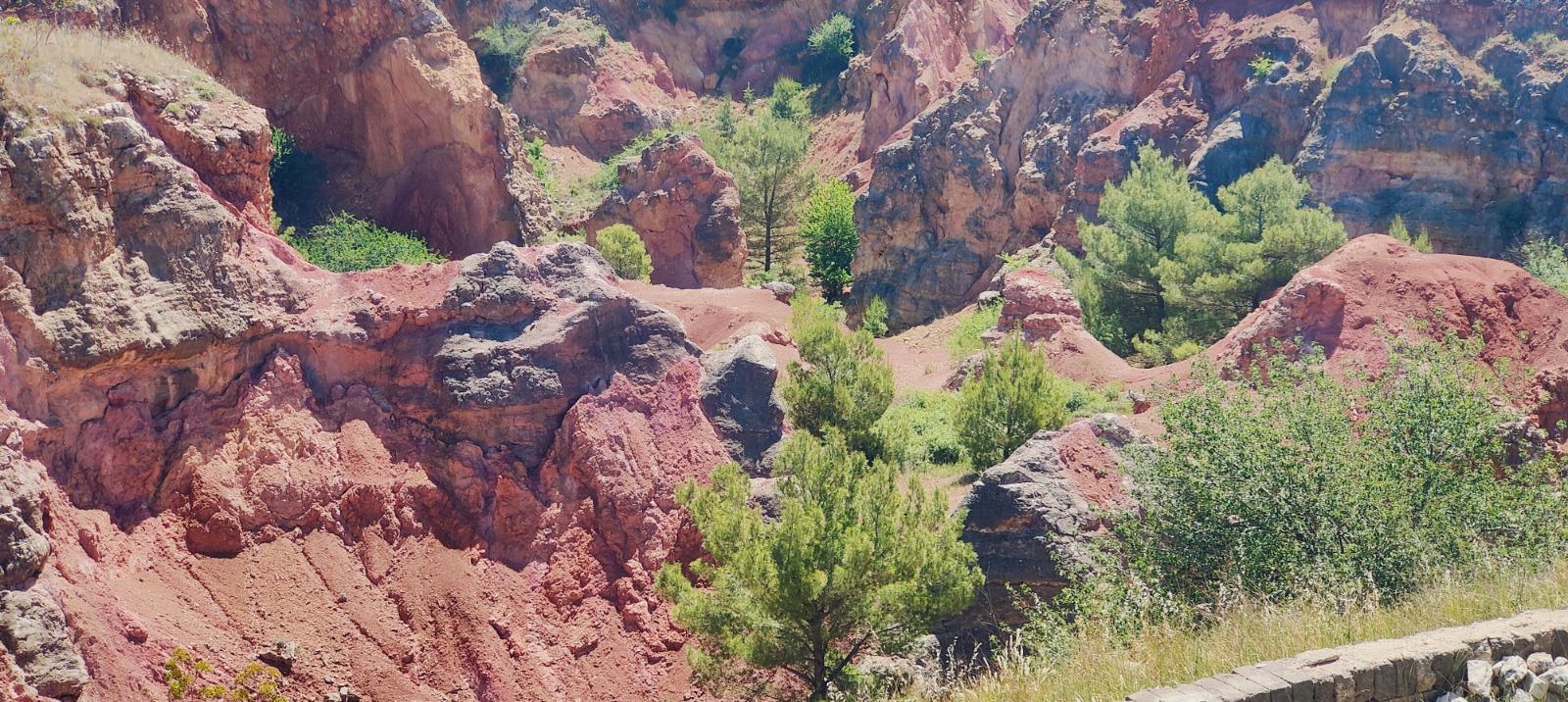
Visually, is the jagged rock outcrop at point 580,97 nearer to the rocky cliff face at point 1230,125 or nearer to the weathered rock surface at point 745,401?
the rocky cliff face at point 1230,125

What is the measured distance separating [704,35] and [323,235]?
29.0m

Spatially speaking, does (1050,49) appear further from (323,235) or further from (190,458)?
(190,458)

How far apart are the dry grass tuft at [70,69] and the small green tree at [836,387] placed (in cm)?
893

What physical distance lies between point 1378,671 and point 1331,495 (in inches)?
116

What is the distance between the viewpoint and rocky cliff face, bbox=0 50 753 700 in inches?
593

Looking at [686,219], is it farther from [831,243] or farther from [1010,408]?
[1010,408]

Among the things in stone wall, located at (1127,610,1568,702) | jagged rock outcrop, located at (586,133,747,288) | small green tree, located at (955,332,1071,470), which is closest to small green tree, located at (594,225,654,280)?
jagged rock outcrop, located at (586,133,747,288)

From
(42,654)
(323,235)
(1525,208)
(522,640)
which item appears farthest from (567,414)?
(1525,208)

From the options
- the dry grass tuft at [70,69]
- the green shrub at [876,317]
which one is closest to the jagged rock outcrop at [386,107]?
the green shrub at [876,317]

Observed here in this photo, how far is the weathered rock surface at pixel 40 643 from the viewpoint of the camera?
12.8m

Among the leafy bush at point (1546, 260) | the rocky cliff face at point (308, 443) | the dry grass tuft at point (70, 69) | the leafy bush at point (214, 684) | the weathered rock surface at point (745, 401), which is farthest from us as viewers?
the leafy bush at point (1546, 260)

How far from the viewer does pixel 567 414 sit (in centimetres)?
1828

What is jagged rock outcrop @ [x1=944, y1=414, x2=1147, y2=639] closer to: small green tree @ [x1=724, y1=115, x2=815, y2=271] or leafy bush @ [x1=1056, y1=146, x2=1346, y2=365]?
leafy bush @ [x1=1056, y1=146, x2=1346, y2=365]

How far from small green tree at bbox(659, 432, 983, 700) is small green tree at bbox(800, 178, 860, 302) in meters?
26.1
